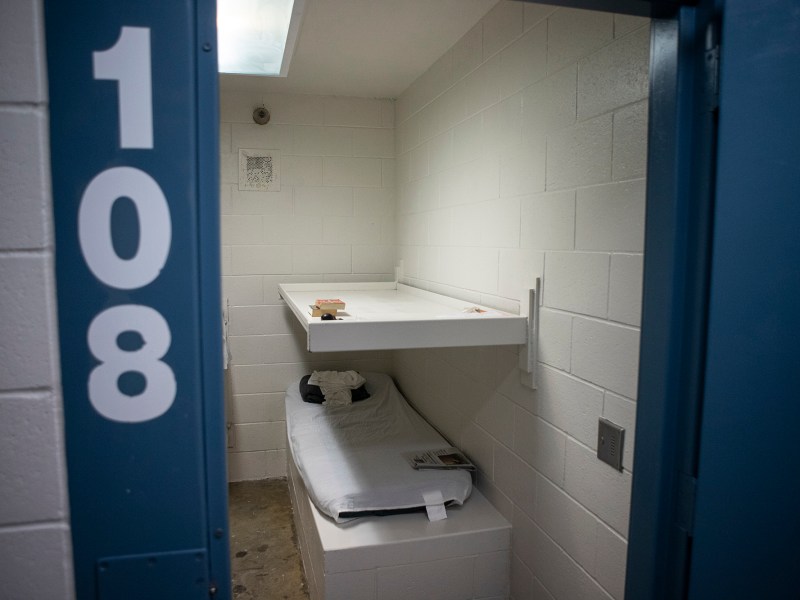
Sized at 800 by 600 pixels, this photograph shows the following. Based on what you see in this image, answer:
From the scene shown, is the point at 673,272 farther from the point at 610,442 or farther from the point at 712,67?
the point at 610,442

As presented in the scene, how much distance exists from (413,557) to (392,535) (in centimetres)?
10

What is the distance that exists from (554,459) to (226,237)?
8.01 feet

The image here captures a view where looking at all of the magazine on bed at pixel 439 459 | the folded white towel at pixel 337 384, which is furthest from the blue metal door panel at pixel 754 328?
the folded white towel at pixel 337 384

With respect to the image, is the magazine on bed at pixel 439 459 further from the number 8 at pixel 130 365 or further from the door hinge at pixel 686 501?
the number 8 at pixel 130 365

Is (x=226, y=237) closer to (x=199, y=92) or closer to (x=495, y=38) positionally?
(x=495, y=38)

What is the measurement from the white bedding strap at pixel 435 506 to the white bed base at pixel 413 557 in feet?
0.08

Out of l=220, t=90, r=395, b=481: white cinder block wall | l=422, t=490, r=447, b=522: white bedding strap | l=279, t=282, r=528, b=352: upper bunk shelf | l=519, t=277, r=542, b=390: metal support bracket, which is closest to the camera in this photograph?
l=279, t=282, r=528, b=352: upper bunk shelf

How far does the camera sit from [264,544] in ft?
9.74

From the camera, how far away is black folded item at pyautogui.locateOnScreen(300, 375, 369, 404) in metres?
3.39

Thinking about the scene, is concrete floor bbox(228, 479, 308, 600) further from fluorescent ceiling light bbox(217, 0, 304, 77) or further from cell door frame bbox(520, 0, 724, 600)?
fluorescent ceiling light bbox(217, 0, 304, 77)

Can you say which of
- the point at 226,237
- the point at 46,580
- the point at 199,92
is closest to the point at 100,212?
the point at 199,92

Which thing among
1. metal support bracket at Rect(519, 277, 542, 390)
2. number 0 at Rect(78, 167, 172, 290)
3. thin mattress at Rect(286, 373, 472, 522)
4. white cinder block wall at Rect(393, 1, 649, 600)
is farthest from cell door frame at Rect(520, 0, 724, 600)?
thin mattress at Rect(286, 373, 472, 522)

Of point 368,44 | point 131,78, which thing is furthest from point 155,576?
point 368,44

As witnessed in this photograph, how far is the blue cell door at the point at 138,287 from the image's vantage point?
2.86 feet
